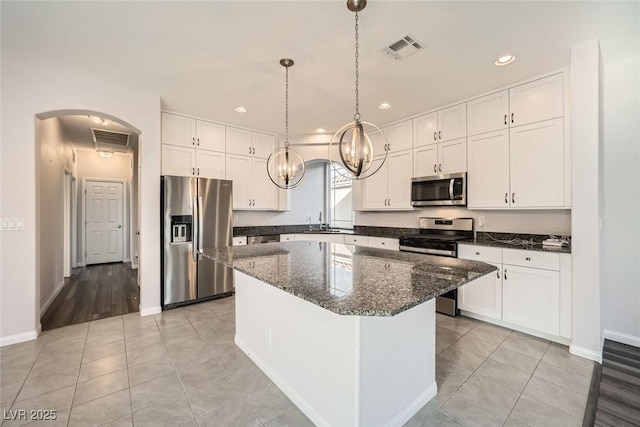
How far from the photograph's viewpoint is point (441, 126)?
3.62 meters

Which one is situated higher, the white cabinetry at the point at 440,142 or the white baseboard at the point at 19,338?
the white cabinetry at the point at 440,142

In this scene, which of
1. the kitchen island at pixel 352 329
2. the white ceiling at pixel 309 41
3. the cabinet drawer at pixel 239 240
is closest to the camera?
the kitchen island at pixel 352 329

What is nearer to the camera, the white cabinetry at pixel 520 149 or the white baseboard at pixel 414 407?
the white baseboard at pixel 414 407

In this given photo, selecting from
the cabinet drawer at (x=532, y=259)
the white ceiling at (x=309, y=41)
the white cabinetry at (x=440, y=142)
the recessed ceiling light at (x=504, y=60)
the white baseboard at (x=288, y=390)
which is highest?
the white ceiling at (x=309, y=41)

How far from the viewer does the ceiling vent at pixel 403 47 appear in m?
2.23

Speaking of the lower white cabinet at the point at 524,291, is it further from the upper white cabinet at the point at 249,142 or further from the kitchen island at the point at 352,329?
the upper white cabinet at the point at 249,142

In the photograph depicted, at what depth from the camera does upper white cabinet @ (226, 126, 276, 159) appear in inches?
172

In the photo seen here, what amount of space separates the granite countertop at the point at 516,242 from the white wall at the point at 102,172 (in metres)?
7.24

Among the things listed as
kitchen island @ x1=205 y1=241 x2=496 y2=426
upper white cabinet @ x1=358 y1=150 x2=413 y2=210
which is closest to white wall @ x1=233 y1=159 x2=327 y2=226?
upper white cabinet @ x1=358 y1=150 x2=413 y2=210

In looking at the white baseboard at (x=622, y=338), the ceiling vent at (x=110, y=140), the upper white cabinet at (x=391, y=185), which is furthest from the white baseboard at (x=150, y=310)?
the white baseboard at (x=622, y=338)

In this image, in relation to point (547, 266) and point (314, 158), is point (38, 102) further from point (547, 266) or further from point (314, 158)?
point (547, 266)

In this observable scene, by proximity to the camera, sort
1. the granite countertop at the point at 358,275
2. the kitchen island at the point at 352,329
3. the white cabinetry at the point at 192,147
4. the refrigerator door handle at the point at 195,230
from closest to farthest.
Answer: the granite countertop at the point at 358,275 < the kitchen island at the point at 352,329 < the refrigerator door handle at the point at 195,230 < the white cabinetry at the point at 192,147

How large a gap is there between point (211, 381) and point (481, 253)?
2.86m

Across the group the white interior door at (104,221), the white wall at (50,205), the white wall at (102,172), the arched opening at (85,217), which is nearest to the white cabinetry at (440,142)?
the arched opening at (85,217)
